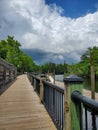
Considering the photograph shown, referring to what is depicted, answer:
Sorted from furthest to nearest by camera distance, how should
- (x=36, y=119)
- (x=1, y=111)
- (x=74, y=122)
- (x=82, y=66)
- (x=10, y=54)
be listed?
1. (x=82, y=66)
2. (x=10, y=54)
3. (x=1, y=111)
4. (x=36, y=119)
5. (x=74, y=122)

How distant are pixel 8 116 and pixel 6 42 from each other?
134 feet

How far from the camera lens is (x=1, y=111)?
609cm

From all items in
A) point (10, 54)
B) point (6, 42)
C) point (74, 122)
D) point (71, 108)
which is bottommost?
point (74, 122)

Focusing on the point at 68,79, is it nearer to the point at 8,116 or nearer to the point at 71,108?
the point at 71,108

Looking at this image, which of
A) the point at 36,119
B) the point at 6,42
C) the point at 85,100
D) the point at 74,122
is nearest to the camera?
the point at 85,100

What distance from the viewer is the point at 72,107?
262cm

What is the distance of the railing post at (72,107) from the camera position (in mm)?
2586

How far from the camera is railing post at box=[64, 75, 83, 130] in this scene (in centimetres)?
259

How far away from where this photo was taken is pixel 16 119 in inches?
199

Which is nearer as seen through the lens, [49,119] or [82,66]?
[49,119]

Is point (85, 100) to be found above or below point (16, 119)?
above

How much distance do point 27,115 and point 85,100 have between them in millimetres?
3691

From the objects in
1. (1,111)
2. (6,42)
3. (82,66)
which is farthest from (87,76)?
(1,111)

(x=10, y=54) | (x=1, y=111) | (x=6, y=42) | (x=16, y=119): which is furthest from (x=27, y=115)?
(x=6, y=42)
